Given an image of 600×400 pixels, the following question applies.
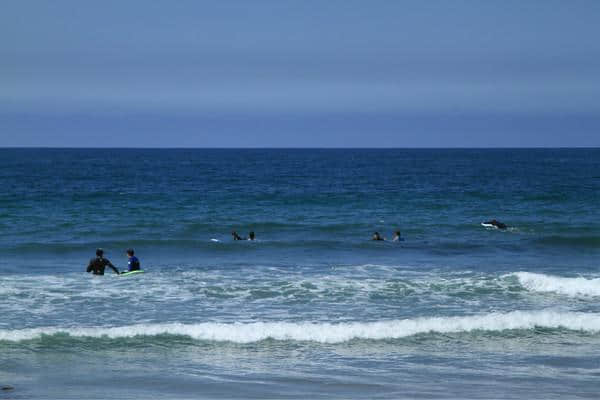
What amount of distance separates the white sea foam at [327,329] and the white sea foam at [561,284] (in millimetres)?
3672

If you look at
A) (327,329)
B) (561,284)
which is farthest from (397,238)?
(327,329)

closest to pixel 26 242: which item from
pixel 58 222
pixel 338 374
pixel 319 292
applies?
pixel 58 222

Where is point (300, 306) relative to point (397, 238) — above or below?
below

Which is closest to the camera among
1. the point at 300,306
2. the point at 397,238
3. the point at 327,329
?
the point at 327,329

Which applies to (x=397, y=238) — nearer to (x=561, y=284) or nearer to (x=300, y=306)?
(x=561, y=284)

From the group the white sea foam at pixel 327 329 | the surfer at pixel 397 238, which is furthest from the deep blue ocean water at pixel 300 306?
the surfer at pixel 397 238

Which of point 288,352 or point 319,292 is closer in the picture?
point 288,352

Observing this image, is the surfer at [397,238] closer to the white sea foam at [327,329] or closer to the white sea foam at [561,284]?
the white sea foam at [561,284]

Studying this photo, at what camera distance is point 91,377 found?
43.1ft

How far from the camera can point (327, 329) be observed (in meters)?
16.2

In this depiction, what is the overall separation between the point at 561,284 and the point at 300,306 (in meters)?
7.78

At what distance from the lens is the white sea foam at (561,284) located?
2069 centimetres

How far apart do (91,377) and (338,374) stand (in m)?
4.37

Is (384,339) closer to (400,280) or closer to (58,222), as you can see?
(400,280)
